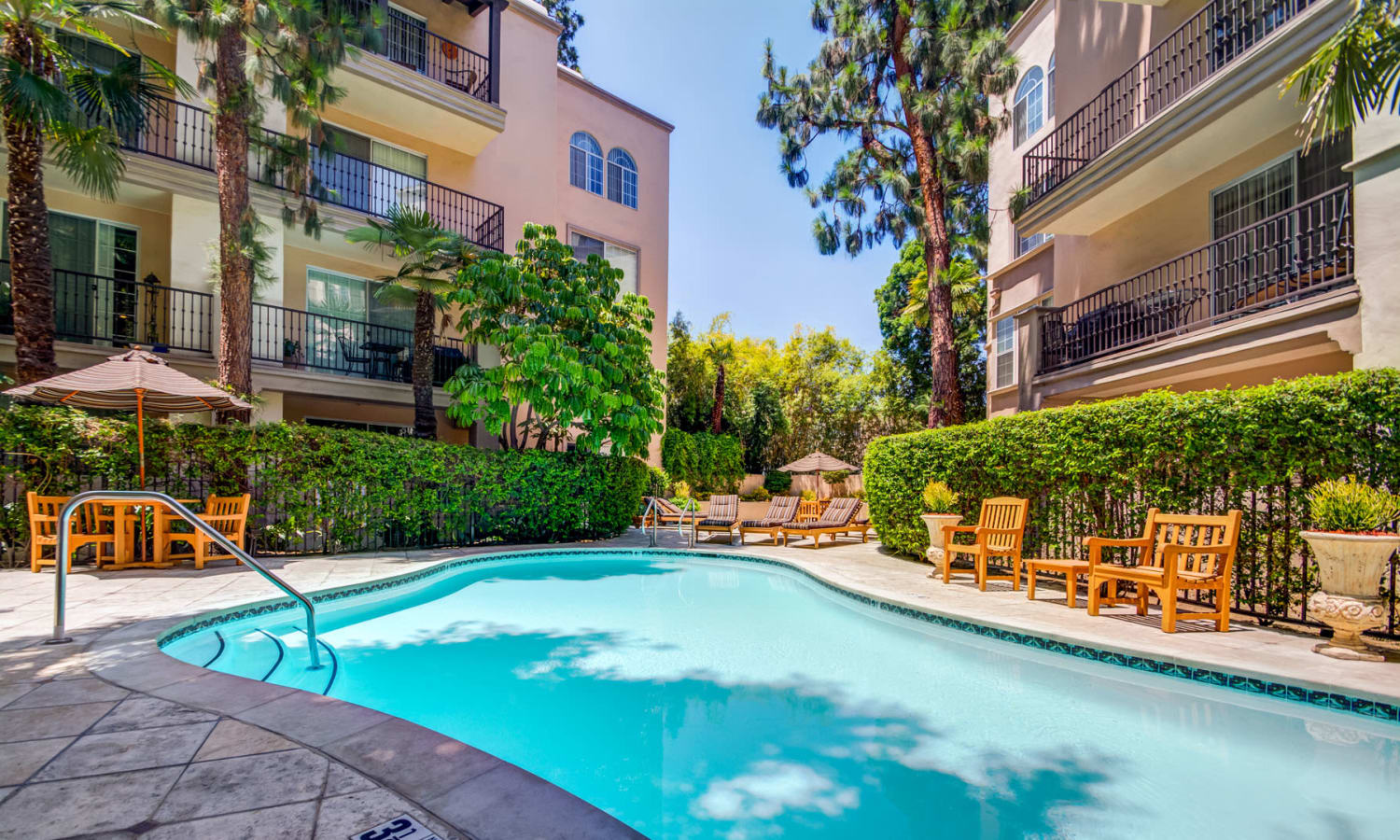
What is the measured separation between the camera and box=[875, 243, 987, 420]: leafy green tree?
84.3 ft

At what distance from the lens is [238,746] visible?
277cm

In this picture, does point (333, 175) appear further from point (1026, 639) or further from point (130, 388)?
point (1026, 639)

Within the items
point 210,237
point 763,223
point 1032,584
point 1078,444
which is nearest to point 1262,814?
point 1032,584

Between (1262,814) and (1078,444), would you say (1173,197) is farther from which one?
(1262,814)

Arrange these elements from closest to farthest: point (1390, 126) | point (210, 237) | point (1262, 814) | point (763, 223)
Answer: point (1262, 814), point (1390, 126), point (210, 237), point (763, 223)

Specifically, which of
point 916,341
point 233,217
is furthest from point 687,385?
point 233,217

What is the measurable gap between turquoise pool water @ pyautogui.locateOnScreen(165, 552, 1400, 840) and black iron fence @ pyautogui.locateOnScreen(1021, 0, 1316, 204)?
28.9 feet

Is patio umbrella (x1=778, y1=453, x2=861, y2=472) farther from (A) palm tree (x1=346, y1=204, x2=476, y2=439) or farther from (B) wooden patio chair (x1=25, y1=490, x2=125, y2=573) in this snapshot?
(B) wooden patio chair (x1=25, y1=490, x2=125, y2=573)

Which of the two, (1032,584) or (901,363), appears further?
(901,363)

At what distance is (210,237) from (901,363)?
79.0 feet

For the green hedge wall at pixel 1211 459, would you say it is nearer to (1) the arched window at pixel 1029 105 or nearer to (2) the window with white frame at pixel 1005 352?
(2) the window with white frame at pixel 1005 352

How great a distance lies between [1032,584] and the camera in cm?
684

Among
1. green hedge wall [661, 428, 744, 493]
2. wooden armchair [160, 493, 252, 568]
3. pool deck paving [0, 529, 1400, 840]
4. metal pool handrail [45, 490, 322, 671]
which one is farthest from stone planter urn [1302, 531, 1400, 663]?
green hedge wall [661, 428, 744, 493]

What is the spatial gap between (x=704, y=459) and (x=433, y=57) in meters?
14.1
